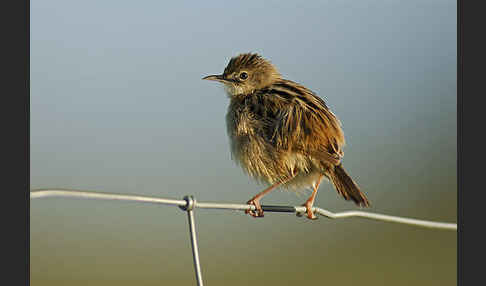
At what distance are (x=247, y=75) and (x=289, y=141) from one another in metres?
1.24

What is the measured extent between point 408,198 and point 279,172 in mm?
7414

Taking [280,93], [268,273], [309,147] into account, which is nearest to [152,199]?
[309,147]

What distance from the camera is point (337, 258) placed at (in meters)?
10.9

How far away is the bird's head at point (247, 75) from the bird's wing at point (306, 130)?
30.6 inches

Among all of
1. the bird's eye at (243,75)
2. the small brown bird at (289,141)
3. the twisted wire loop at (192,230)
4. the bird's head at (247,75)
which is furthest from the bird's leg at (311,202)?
the twisted wire loop at (192,230)

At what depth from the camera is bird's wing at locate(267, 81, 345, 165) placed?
4.68m

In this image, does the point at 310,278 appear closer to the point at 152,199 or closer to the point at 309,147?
the point at 309,147

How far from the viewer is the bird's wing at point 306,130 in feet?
15.3

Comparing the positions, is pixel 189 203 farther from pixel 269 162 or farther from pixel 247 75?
pixel 247 75

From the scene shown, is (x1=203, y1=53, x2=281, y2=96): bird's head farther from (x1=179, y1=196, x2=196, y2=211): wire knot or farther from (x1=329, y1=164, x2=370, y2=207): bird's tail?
(x1=179, y1=196, x2=196, y2=211): wire knot

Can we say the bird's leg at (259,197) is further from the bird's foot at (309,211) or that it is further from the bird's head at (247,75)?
the bird's head at (247,75)

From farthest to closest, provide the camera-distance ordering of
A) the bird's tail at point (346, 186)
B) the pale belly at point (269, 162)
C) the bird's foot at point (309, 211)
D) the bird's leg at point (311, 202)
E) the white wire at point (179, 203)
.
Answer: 1. the pale belly at point (269, 162)
2. the bird's tail at point (346, 186)
3. the bird's leg at point (311, 202)
4. the bird's foot at point (309, 211)
5. the white wire at point (179, 203)

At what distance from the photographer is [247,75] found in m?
5.74

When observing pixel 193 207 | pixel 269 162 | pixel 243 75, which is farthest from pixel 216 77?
pixel 193 207
